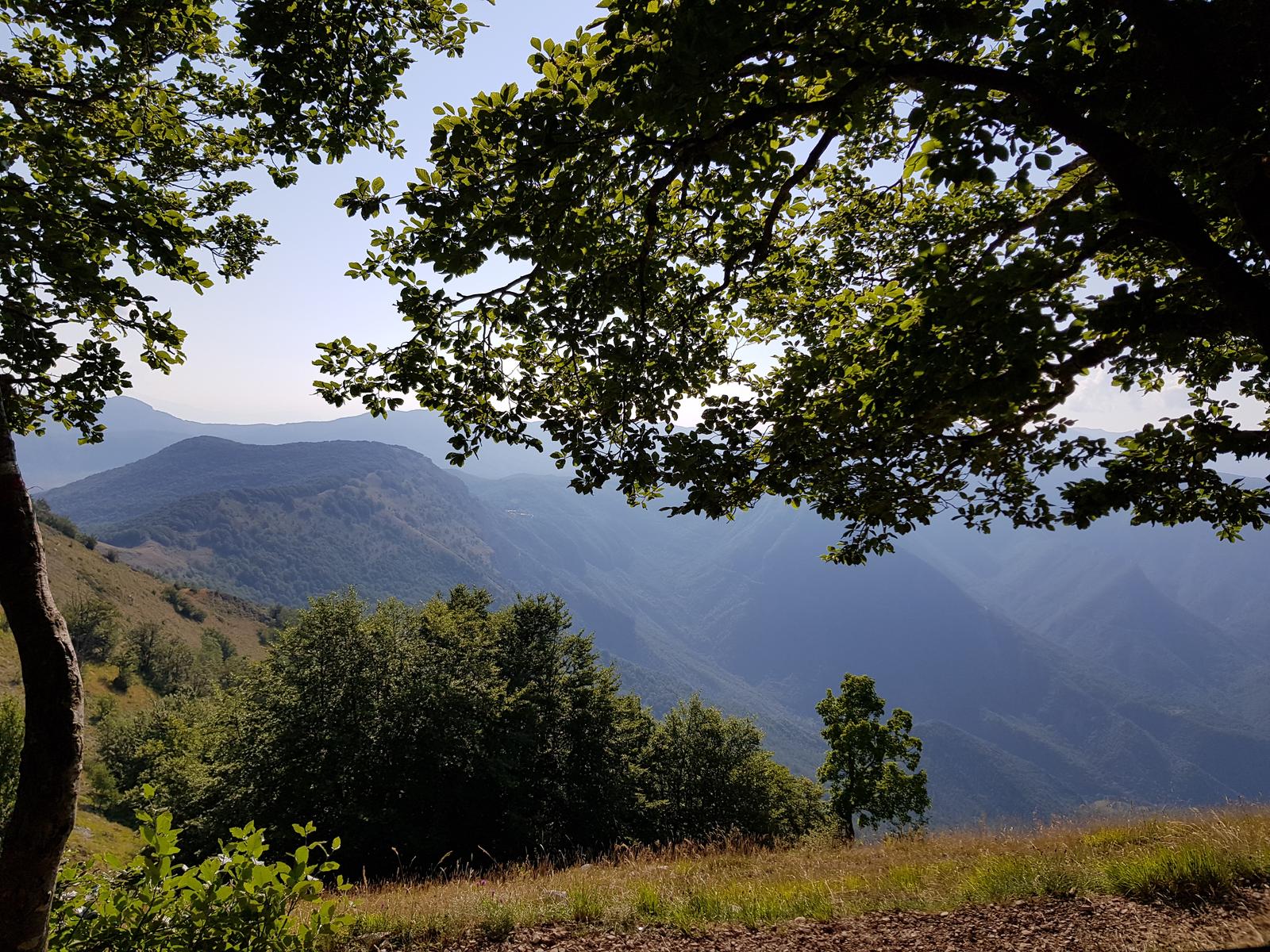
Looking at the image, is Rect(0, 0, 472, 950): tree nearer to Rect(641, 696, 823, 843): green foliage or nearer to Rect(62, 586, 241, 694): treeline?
Rect(641, 696, 823, 843): green foliage

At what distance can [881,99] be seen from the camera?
5.66m

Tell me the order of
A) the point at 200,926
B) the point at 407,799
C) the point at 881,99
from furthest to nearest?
the point at 407,799 → the point at 881,99 → the point at 200,926

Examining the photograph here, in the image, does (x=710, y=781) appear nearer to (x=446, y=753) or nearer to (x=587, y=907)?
(x=446, y=753)

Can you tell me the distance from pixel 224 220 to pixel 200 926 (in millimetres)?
6849

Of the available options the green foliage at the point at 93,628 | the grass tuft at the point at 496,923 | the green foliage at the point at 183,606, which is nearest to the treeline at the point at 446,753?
the grass tuft at the point at 496,923

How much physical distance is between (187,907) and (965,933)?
6912 millimetres

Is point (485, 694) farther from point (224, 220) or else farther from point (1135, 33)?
point (1135, 33)

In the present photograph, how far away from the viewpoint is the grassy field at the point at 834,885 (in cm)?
648

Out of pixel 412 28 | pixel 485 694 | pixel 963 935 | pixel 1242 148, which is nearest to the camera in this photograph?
pixel 1242 148

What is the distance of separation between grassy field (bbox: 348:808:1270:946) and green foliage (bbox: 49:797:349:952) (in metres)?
1.50

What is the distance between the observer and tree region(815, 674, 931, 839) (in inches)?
1346

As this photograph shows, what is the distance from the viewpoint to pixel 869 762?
34.9m

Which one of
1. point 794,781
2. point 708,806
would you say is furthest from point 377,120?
point 794,781

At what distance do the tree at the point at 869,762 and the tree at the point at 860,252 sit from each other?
30738mm
